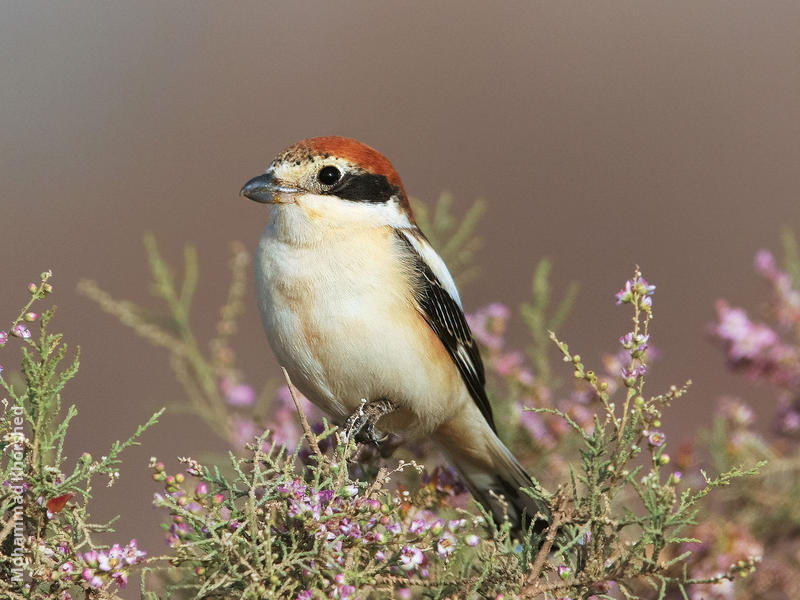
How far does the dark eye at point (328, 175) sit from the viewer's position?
3.12 m

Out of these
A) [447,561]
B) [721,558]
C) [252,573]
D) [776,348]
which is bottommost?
[252,573]

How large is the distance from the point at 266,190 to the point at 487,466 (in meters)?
1.30

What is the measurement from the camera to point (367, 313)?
295cm

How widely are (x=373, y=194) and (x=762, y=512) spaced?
1.73 m

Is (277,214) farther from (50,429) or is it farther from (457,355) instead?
(50,429)

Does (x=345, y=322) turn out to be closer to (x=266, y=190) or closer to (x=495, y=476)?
(x=266, y=190)

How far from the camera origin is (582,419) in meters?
3.02

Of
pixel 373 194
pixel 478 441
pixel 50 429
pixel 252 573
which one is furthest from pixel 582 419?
pixel 50 429

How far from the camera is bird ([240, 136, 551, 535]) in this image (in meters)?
2.94

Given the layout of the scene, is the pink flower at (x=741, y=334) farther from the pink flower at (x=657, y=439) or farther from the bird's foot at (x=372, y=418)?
the pink flower at (x=657, y=439)

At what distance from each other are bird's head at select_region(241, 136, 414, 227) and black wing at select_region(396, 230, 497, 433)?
201 millimetres

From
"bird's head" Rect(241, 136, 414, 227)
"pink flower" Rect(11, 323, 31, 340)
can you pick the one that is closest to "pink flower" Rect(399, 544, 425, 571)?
"pink flower" Rect(11, 323, 31, 340)

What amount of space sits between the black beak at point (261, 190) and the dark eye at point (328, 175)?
6.5 inches

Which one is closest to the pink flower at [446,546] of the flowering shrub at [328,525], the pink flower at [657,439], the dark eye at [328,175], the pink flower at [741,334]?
the flowering shrub at [328,525]
